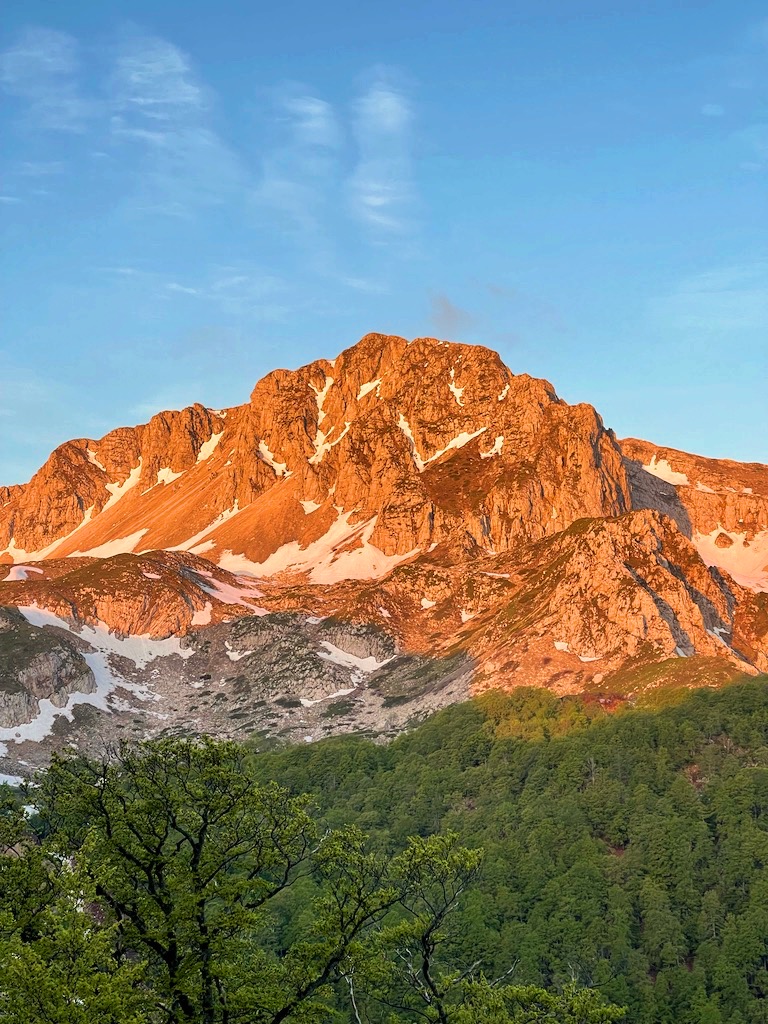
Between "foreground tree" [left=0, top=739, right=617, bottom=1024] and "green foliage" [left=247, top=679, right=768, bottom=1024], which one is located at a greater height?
"foreground tree" [left=0, top=739, right=617, bottom=1024]

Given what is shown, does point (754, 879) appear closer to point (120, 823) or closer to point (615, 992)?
point (615, 992)

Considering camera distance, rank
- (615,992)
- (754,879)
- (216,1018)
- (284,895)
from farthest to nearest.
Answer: (284,895)
(754,879)
(615,992)
(216,1018)

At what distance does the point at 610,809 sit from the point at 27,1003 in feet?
506

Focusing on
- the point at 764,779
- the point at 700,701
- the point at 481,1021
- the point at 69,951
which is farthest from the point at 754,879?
→ the point at 69,951

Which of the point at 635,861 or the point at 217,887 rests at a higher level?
the point at 217,887

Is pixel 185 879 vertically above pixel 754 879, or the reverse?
pixel 185 879

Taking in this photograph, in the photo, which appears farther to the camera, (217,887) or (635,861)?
(635,861)

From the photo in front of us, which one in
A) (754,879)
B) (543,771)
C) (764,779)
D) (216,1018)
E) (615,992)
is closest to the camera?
(216,1018)

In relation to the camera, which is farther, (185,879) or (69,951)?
(185,879)

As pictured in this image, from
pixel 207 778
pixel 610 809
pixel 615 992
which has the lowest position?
pixel 615 992

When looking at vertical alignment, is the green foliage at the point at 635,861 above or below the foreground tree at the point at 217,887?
below

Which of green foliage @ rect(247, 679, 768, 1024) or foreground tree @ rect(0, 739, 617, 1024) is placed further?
green foliage @ rect(247, 679, 768, 1024)

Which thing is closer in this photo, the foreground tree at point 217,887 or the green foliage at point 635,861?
the foreground tree at point 217,887

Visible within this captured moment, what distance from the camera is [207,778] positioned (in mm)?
38062
